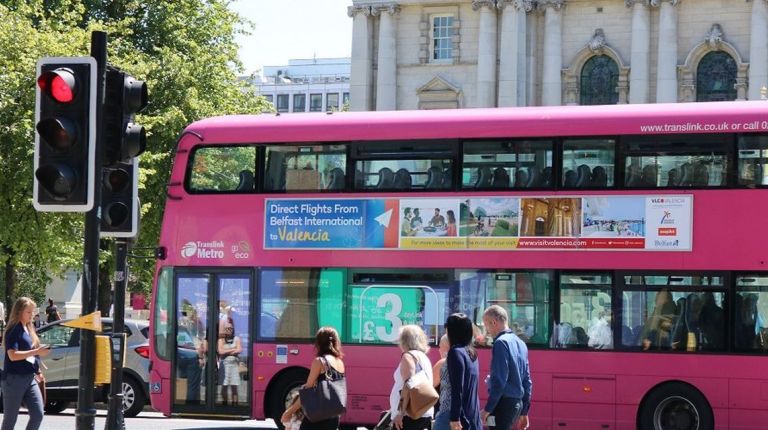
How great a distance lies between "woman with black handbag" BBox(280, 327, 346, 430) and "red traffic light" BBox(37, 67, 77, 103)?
125 inches

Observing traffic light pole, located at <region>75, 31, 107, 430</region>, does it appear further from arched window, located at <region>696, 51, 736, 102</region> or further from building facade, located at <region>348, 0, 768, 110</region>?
arched window, located at <region>696, 51, 736, 102</region>

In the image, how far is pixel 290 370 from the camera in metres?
17.1

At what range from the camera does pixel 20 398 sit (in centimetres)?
1238

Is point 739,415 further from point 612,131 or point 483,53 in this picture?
point 483,53

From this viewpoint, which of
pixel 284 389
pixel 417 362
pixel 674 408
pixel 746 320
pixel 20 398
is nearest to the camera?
pixel 417 362

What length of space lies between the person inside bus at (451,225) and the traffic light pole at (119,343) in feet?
14.7

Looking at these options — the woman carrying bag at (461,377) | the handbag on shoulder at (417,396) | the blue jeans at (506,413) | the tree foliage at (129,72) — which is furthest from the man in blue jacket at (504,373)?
the tree foliage at (129,72)

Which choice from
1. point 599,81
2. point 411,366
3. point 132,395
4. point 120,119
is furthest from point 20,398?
point 599,81

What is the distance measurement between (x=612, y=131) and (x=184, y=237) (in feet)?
18.5

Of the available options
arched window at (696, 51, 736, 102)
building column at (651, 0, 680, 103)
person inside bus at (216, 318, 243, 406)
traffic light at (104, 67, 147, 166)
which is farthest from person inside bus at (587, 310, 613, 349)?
arched window at (696, 51, 736, 102)

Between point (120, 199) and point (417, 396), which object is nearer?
point (120, 199)

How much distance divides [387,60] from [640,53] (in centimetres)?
1049

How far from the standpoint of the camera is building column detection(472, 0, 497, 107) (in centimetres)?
5488

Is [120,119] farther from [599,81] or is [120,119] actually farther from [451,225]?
[599,81]
